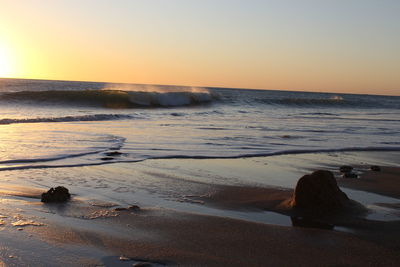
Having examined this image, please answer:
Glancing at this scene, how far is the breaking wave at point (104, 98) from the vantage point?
29.7m

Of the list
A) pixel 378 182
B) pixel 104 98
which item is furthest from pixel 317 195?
pixel 104 98

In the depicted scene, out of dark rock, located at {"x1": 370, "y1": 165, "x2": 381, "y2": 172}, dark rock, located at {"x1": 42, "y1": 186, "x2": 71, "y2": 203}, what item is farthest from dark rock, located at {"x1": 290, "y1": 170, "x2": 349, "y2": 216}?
dark rock, located at {"x1": 370, "y1": 165, "x2": 381, "y2": 172}

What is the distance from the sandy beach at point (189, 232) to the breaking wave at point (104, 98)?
24961 millimetres

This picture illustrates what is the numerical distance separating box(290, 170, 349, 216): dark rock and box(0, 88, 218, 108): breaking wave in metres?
25.9

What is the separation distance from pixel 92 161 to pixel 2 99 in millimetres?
22843

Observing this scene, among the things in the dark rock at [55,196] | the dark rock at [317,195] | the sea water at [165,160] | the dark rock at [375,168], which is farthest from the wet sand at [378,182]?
the dark rock at [55,196]

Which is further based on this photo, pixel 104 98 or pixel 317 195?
pixel 104 98

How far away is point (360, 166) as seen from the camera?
8375 millimetres

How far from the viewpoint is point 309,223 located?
4.53 meters

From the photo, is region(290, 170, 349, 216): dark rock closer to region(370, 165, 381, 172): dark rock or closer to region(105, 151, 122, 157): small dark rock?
region(370, 165, 381, 172): dark rock

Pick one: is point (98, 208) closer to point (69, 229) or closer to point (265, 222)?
point (69, 229)

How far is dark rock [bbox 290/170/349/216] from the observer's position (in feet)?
16.2

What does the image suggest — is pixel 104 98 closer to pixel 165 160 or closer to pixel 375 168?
pixel 165 160

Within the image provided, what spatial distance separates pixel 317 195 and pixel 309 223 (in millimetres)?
545
